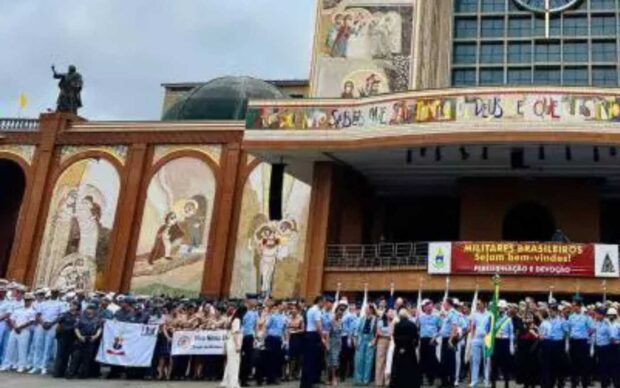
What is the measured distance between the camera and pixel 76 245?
32.9m

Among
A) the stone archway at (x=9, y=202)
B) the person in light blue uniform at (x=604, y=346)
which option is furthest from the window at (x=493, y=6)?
the stone archway at (x=9, y=202)

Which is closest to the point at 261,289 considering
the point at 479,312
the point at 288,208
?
the point at 288,208

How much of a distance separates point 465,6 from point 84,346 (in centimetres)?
2582

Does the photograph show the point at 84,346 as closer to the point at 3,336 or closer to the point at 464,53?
the point at 3,336

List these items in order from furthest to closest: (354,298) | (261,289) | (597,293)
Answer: (261,289), (354,298), (597,293)

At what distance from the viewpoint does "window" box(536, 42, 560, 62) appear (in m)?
33.2

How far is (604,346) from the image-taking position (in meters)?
14.4

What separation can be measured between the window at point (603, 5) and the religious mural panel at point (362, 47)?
8.75 metres

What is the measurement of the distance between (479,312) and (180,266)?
1889 centimetres

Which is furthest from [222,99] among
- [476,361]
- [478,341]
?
[476,361]

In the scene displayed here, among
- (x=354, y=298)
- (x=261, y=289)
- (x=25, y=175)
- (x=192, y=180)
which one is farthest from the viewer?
(x=25, y=175)

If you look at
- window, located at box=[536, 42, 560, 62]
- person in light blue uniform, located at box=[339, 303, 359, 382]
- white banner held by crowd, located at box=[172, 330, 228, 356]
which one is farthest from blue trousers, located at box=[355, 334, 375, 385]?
window, located at box=[536, 42, 560, 62]

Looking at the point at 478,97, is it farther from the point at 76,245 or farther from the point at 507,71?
the point at 76,245

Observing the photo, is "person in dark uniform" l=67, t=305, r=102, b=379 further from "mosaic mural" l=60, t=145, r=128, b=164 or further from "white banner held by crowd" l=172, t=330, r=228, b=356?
"mosaic mural" l=60, t=145, r=128, b=164
